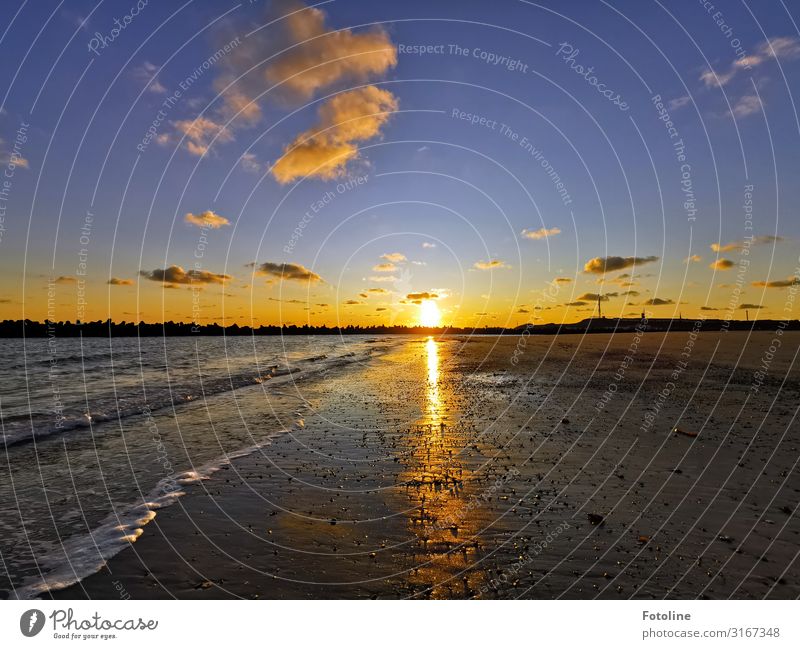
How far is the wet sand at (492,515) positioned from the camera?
24.2 ft

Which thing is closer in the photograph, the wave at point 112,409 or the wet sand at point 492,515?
the wet sand at point 492,515

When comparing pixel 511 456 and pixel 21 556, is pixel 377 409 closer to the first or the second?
pixel 511 456

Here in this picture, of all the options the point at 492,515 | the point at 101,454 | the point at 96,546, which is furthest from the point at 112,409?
the point at 492,515

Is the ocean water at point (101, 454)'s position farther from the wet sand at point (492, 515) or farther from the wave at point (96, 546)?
the wet sand at point (492, 515)
